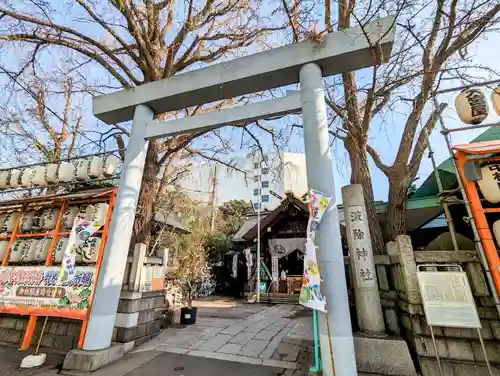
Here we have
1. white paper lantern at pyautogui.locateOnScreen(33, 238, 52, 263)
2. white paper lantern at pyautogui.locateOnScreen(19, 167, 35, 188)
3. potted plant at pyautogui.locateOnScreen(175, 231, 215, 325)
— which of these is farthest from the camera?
potted plant at pyautogui.locateOnScreen(175, 231, 215, 325)

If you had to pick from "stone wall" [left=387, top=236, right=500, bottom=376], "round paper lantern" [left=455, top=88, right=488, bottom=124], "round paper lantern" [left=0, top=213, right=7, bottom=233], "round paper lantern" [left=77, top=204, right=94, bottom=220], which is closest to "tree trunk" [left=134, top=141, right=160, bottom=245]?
"round paper lantern" [left=77, top=204, right=94, bottom=220]

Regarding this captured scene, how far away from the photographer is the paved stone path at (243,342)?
13.4ft

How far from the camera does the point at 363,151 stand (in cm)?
485

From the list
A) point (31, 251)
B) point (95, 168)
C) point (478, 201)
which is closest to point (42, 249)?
point (31, 251)

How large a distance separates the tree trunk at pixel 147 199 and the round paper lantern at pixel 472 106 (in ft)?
20.8

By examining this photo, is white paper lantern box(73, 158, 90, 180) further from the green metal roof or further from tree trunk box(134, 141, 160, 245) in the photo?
the green metal roof

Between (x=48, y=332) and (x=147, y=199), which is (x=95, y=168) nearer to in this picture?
(x=147, y=199)

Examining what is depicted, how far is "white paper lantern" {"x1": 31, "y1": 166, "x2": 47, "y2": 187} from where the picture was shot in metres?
5.77

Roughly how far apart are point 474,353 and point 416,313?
2.37 ft

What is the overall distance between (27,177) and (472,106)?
9421mm

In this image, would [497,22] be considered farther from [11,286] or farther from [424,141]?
[11,286]

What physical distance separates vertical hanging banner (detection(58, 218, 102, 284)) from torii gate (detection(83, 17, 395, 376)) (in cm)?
53

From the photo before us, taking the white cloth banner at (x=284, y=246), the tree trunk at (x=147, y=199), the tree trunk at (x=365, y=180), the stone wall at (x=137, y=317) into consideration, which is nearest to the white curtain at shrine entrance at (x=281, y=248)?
the white cloth banner at (x=284, y=246)

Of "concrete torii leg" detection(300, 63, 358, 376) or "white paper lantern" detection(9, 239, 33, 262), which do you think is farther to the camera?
"white paper lantern" detection(9, 239, 33, 262)
